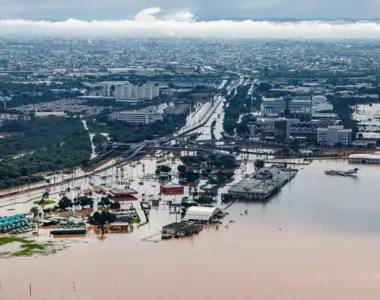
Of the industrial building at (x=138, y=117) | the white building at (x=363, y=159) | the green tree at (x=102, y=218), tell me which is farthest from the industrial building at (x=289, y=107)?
the green tree at (x=102, y=218)

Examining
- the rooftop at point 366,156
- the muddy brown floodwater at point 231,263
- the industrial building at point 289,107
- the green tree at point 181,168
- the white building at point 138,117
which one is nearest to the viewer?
the muddy brown floodwater at point 231,263

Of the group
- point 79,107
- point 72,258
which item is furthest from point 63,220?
point 79,107

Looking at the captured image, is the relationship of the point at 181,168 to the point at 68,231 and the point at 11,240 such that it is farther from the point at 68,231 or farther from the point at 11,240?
the point at 11,240

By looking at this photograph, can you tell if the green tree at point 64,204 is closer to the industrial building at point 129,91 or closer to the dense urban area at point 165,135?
the dense urban area at point 165,135

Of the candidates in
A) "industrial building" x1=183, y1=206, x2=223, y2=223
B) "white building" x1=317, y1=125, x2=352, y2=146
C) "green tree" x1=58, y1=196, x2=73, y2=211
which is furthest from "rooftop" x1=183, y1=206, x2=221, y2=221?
"white building" x1=317, y1=125, x2=352, y2=146

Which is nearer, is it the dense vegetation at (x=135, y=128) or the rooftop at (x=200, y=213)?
the rooftop at (x=200, y=213)

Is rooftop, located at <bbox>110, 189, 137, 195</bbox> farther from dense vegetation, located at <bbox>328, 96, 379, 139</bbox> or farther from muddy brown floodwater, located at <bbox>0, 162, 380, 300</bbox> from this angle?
dense vegetation, located at <bbox>328, 96, 379, 139</bbox>

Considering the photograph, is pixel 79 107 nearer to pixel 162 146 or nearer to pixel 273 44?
pixel 162 146
